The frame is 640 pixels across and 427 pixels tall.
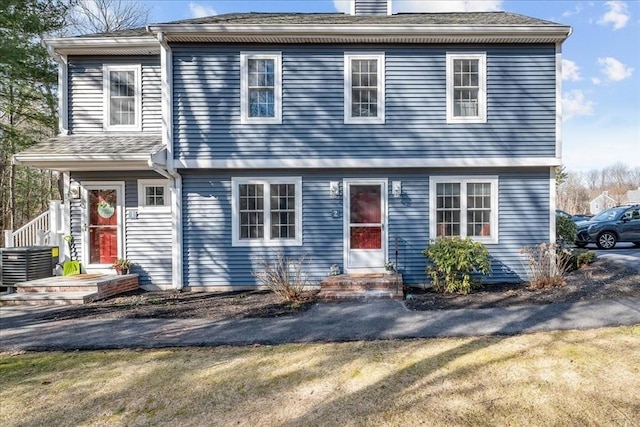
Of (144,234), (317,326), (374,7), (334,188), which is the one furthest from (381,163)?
(144,234)

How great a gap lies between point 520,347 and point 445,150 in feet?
16.3

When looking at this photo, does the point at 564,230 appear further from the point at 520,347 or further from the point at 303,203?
the point at 303,203

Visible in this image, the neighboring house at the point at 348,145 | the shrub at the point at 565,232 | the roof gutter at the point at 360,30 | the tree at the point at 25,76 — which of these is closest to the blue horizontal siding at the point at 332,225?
the neighboring house at the point at 348,145

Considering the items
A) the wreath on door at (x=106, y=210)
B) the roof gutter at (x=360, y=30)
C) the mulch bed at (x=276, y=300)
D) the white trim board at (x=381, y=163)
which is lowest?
the mulch bed at (x=276, y=300)

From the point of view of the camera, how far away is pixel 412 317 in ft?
18.7

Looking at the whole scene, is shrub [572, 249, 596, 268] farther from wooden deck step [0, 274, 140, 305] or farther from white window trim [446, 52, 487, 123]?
wooden deck step [0, 274, 140, 305]

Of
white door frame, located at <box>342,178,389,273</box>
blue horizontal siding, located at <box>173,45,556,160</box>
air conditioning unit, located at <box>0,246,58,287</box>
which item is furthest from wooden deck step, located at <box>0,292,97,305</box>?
white door frame, located at <box>342,178,389,273</box>

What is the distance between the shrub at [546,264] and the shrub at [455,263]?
988 mm

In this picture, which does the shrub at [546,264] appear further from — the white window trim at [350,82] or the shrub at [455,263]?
the white window trim at [350,82]

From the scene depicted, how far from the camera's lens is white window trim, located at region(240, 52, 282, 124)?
7957mm

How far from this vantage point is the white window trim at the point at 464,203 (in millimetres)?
8164

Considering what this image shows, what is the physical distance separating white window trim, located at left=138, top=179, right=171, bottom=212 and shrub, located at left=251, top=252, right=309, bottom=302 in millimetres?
2770

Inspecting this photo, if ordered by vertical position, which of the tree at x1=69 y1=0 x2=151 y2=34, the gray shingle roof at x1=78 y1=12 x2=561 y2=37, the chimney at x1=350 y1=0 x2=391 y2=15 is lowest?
the gray shingle roof at x1=78 y1=12 x2=561 y2=37

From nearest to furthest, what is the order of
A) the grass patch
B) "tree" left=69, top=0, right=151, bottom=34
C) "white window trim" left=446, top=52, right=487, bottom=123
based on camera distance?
1. the grass patch
2. "white window trim" left=446, top=52, right=487, bottom=123
3. "tree" left=69, top=0, right=151, bottom=34
